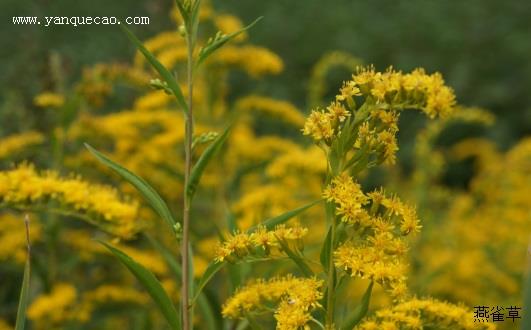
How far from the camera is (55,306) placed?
2557 mm

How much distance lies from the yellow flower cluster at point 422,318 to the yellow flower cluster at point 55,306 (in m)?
1.18

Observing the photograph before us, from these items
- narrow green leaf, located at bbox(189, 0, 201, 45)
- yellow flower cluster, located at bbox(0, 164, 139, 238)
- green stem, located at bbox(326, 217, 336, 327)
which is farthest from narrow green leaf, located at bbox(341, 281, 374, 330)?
yellow flower cluster, located at bbox(0, 164, 139, 238)

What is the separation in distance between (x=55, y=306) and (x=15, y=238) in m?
0.30

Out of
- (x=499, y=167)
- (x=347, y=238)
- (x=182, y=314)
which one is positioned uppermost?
(x=499, y=167)

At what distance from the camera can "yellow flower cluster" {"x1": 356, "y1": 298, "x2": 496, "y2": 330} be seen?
154 cm

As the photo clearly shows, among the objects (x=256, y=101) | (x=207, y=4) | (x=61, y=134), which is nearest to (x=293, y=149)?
(x=256, y=101)

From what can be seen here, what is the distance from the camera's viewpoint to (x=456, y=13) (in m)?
7.17

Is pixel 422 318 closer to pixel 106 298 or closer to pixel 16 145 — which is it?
pixel 106 298

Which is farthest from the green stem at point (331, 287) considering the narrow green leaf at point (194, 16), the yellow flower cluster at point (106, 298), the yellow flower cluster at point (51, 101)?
the yellow flower cluster at point (51, 101)

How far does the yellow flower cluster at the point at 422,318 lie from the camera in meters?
1.54

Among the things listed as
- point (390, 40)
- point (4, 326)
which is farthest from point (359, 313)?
point (390, 40)

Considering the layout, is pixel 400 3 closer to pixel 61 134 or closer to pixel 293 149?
pixel 293 149

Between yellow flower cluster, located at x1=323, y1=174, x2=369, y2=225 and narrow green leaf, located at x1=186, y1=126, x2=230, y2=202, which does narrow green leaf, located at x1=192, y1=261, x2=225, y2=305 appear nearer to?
narrow green leaf, located at x1=186, y1=126, x2=230, y2=202

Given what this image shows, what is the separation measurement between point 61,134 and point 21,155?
17 centimetres
